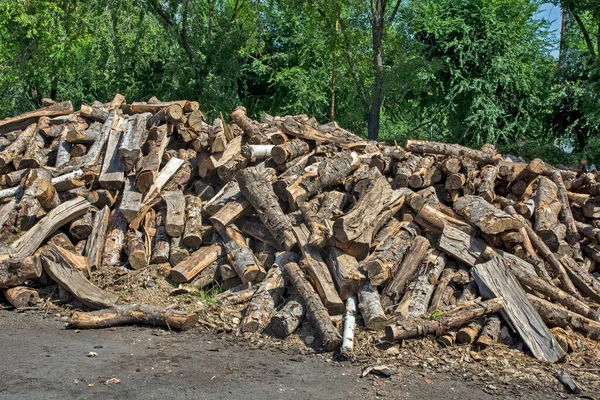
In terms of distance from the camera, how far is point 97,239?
8.84 meters

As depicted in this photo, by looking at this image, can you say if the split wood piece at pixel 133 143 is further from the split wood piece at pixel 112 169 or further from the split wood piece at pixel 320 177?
the split wood piece at pixel 320 177

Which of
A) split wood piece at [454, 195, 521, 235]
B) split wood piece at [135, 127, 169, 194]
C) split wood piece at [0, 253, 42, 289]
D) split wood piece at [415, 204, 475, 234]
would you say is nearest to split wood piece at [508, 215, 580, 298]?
split wood piece at [454, 195, 521, 235]

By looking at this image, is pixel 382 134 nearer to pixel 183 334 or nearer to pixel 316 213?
pixel 316 213

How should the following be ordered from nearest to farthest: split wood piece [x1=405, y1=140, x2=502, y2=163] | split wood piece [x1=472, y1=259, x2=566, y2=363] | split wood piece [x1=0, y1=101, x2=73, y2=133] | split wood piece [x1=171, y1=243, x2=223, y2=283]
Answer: split wood piece [x1=472, y1=259, x2=566, y2=363]
split wood piece [x1=171, y1=243, x2=223, y2=283]
split wood piece [x1=405, y1=140, x2=502, y2=163]
split wood piece [x1=0, y1=101, x2=73, y2=133]

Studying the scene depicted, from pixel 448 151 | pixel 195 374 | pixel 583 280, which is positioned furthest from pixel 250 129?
pixel 583 280

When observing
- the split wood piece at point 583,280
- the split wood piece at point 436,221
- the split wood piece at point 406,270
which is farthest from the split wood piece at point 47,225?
the split wood piece at point 583,280

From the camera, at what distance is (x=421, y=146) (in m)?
9.51

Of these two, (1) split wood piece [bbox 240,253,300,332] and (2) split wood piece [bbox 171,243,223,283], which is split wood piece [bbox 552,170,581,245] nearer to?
(1) split wood piece [bbox 240,253,300,332]

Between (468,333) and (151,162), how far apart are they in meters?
4.96

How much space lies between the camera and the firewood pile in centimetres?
713

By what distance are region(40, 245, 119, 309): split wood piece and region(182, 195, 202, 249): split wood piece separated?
1.15 meters

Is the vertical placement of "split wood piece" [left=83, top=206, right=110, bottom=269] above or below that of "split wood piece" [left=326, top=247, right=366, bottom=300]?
below

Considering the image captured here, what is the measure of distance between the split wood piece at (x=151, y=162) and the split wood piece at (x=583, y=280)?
5310 millimetres

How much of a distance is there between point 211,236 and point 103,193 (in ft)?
5.67
